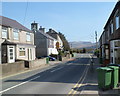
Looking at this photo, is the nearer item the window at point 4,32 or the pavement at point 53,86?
the pavement at point 53,86

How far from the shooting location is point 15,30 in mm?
32000

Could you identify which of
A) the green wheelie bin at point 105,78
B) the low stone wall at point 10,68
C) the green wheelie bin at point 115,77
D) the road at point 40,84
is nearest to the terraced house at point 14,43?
the low stone wall at point 10,68

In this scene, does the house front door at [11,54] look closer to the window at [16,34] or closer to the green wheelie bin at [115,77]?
the window at [16,34]

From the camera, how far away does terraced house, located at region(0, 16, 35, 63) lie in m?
27.6

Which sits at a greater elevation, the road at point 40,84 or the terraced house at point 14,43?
the terraced house at point 14,43

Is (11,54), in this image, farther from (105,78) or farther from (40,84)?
(105,78)

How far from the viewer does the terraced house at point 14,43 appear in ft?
90.7

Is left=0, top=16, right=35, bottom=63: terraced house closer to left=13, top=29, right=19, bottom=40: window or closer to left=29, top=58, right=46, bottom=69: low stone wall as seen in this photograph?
left=13, top=29, right=19, bottom=40: window

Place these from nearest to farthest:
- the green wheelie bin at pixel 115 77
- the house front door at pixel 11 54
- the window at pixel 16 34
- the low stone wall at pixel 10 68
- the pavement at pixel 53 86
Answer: the pavement at pixel 53 86, the green wheelie bin at pixel 115 77, the low stone wall at pixel 10 68, the house front door at pixel 11 54, the window at pixel 16 34

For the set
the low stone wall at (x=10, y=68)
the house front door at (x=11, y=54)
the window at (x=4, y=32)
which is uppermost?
the window at (x=4, y=32)

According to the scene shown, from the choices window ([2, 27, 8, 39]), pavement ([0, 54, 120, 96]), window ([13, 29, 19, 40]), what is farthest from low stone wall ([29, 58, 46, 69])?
pavement ([0, 54, 120, 96])

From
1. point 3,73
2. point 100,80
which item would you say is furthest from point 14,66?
point 100,80

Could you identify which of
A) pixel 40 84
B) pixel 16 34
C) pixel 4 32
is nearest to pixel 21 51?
pixel 16 34

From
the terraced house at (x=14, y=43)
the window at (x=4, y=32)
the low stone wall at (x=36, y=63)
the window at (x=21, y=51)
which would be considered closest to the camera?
the terraced house at (x=14, y=43)
